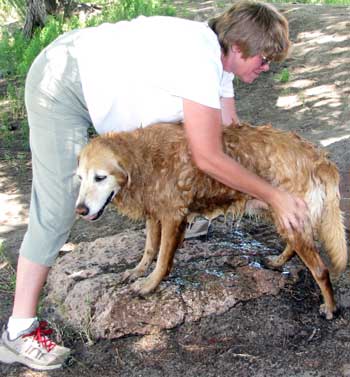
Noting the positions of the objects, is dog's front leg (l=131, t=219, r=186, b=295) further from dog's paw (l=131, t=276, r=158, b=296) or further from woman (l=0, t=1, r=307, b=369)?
woman (l=0, t=1, r=307, b=369)

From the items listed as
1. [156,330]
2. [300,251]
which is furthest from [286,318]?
[156,330]

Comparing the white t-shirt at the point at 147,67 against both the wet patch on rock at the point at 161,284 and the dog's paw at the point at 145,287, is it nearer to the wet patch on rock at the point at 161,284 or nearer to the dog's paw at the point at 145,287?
the dog's paw at the point at 145,287

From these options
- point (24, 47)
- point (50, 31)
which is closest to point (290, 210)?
point (50, 31)

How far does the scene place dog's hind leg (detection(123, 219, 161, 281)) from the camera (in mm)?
4059

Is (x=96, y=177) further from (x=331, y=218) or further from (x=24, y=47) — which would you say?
(x=24, y=47)

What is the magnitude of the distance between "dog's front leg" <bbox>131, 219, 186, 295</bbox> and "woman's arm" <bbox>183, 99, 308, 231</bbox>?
56cm

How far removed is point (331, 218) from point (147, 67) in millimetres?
1510

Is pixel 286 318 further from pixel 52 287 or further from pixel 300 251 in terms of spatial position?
pixel 52 287

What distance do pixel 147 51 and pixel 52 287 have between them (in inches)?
77.8

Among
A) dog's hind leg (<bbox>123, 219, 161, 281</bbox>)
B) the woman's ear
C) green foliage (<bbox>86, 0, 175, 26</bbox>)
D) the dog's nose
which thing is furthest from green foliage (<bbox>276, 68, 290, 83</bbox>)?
the dog's nose

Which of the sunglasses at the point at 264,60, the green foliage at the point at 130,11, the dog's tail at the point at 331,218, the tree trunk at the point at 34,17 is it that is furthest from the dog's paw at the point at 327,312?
the tree trunk at the point at 34,17

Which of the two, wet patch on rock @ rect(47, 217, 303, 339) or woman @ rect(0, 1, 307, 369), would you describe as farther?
wet patch on rock @ rect(47, 217, 303, 339)

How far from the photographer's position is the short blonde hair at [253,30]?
10.3 ft

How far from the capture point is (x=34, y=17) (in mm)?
11297
